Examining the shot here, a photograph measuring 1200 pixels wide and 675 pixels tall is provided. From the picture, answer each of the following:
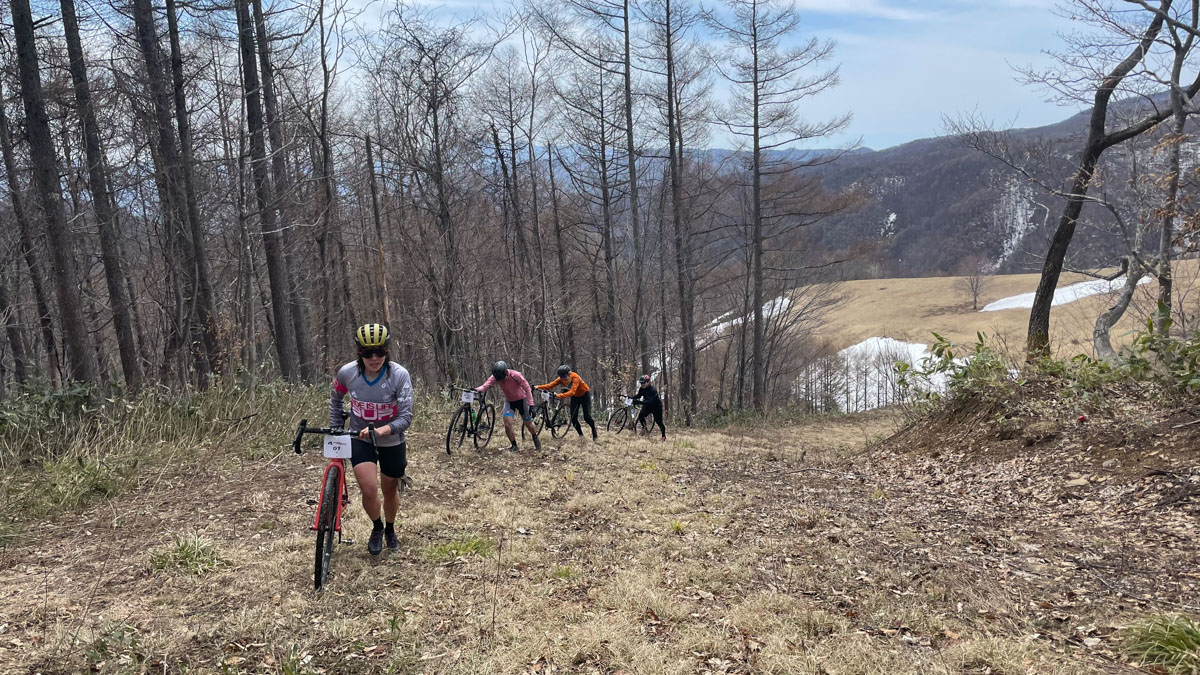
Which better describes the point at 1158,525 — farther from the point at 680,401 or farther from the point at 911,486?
the point at 680,401

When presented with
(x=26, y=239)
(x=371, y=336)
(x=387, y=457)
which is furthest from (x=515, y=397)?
(x=26, y=239)

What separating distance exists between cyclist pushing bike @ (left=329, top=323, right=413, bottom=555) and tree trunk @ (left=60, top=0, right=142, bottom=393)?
6592 mm

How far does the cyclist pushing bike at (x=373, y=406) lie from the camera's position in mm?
4891

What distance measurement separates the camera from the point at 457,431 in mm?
10648

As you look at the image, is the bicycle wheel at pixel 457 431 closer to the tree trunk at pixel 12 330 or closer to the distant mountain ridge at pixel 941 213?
the tree trunk at pixel 12 330

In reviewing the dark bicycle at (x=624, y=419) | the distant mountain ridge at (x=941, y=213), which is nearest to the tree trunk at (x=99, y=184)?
the dark bicycle at (x=624, y=419)

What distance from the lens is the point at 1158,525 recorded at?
522 cm

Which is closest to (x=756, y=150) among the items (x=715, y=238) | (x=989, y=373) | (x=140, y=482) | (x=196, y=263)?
(x=715, y=238)

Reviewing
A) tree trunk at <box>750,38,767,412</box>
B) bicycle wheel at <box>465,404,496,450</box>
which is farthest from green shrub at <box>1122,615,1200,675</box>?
tree trunk at <box>750,38,767,412</box>

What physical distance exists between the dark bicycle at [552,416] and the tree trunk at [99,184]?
Result: 20.5 feet

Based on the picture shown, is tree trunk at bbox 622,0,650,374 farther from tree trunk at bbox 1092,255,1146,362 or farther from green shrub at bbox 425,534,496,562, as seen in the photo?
green shrub at bbox 425,534,496,562

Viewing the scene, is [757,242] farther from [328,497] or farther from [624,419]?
[328,497]

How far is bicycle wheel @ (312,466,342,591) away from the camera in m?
4.59

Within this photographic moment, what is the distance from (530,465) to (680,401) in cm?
1550
